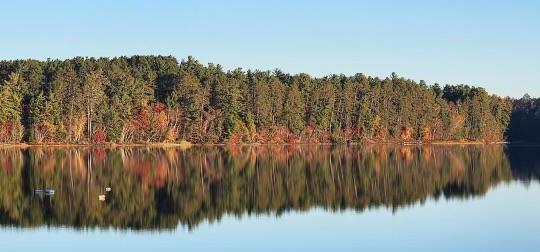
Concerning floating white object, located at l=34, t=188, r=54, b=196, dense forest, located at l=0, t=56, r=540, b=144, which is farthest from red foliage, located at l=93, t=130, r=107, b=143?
floating white object, located at l=34, t=188, r=54, b=196

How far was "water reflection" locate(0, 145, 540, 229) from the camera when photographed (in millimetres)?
32688

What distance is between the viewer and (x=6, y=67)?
115m

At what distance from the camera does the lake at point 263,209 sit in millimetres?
26375

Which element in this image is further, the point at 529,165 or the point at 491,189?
the point at 529,165

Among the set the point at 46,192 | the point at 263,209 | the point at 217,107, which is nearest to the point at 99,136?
the point at 217,107

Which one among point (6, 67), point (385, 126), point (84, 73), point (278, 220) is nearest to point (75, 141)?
point (84, 73)

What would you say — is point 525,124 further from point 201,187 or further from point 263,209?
point 263,209

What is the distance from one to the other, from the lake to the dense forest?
4779 centimetres

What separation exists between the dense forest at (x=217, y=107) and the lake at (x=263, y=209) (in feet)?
157

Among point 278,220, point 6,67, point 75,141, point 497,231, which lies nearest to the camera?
point 497,231

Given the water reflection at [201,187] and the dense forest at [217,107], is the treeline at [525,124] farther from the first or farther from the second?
the water reflection at [201,187]

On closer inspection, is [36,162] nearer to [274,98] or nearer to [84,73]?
[84,73]

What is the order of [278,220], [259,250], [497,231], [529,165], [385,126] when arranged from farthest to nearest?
[385,126]
[529,165]
[278,220]
[497,231]
[259,250]

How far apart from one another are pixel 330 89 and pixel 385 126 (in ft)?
44.1
